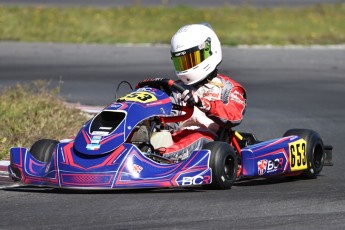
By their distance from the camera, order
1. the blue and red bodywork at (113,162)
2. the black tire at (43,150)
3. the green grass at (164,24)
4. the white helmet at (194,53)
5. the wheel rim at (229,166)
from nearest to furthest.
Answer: the blue and red bodywork at (113,162)
the wheel rim at (229,166)
the black tire at (43,150)
the white helmet at (194,53)
the green grass at (164,24)

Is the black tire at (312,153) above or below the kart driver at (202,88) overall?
below

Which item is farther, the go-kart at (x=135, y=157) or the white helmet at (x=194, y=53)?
the white helmet at (x=194, y=53)

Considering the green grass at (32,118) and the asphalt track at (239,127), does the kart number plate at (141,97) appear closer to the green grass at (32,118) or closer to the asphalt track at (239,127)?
the asphalt track at (239,127)

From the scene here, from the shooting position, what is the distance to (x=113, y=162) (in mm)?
7207

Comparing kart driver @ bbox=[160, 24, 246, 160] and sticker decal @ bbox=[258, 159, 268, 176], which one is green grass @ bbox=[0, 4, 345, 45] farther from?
sticker decal @ bbox=[258, 159, 268, 176]

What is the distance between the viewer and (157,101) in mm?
7680

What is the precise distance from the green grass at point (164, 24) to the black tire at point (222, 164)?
536 inches

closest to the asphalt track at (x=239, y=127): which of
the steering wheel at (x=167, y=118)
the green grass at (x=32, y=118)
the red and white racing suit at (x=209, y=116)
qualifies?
the red and white racing suit at (x=209, y=116)

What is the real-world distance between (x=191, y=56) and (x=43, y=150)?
4.44ft

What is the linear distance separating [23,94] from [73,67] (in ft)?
A: 22.0

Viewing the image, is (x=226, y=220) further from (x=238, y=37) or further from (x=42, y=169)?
(x=238, y=37)

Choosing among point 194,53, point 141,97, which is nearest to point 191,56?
point 194,53

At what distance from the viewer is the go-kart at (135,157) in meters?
7.21

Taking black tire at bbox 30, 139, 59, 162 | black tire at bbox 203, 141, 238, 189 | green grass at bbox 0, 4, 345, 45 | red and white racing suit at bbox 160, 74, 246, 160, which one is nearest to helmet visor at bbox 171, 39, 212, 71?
red and white racing suit at bbox 160, 74, 246, 160
